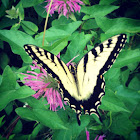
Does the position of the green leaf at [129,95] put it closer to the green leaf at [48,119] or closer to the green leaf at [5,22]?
the green leaf at [48,119]

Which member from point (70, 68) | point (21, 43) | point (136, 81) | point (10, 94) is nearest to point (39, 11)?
point (21, 43)

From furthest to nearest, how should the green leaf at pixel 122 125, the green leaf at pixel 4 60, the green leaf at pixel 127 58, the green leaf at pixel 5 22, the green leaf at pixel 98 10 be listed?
1. the green leaf at pixel 4 60
2. the green leaf at pixel 5 22
3. the green leaf at pixel 98 10
4. the green leaf at pixel 122 125
5. the green leaf at pixel 127 58

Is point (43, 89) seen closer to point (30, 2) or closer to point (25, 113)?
point (25, 113)

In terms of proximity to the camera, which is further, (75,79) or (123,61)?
(75,79)

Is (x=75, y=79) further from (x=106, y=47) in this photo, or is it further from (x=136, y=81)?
(x=136, y=81)

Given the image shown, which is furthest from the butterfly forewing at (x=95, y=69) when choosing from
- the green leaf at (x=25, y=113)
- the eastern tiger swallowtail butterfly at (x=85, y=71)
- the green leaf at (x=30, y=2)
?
the green leaf at (x=30, y=2)
